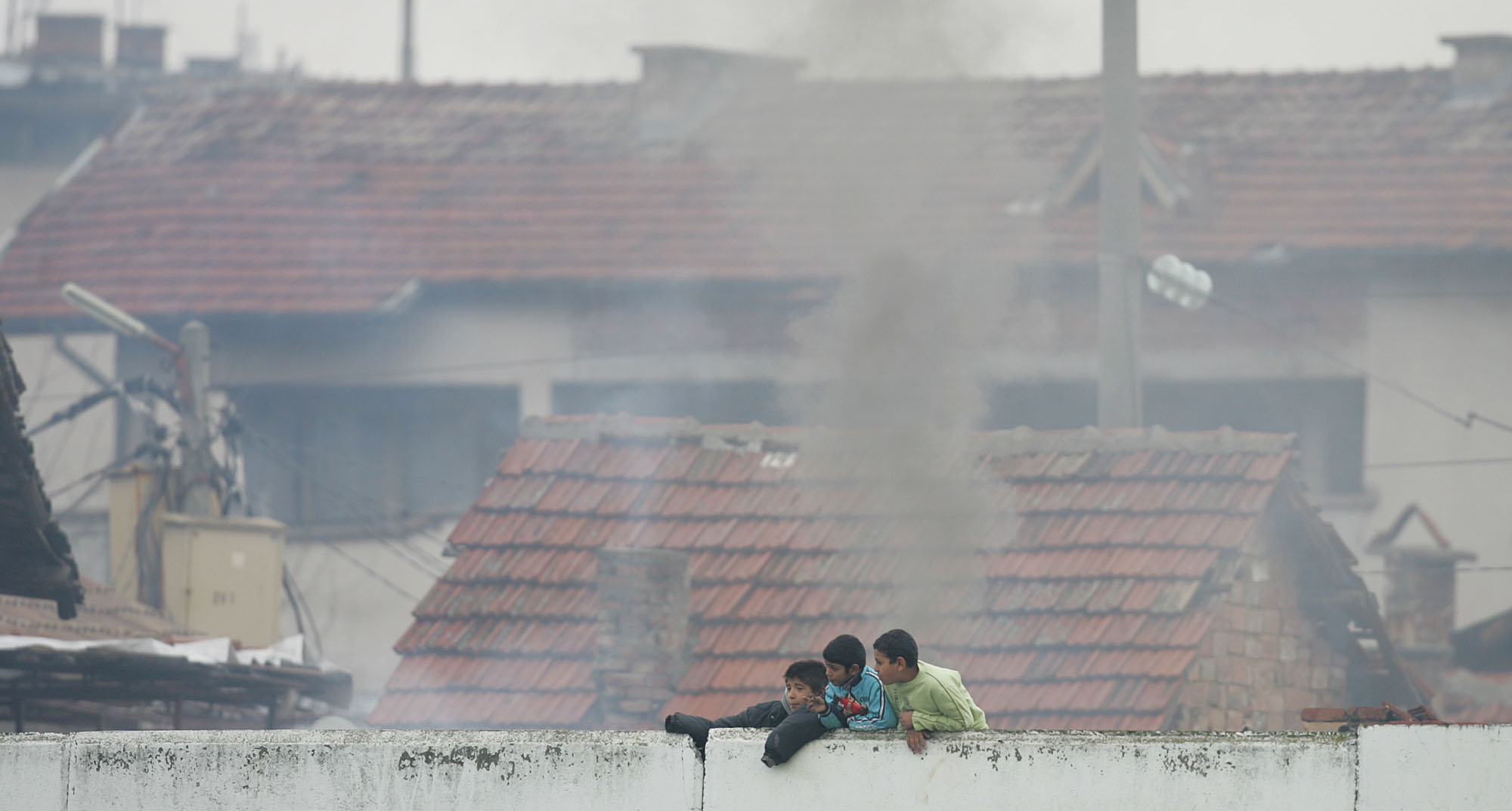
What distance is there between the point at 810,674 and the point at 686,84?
1572cm

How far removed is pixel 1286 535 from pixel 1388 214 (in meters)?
7.36

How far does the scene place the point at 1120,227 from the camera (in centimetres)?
1485

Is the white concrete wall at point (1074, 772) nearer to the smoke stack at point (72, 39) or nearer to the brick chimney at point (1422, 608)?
the brick chimney at point (1422, 608)

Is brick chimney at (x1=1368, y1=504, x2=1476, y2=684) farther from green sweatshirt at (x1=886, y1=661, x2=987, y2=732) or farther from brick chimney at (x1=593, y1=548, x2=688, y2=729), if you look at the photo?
green sweatshirt at (x1=886, y1=661, x2=987, y2=732)

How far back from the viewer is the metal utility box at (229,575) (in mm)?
16047

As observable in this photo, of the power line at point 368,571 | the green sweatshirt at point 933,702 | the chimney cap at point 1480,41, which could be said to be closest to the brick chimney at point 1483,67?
the chimney cap at point 1480,41

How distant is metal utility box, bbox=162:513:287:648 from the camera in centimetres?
1605

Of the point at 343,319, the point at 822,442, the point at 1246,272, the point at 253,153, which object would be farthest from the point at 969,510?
the point at 253,153

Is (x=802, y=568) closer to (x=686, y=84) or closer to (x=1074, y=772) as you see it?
(x=1074, y=772)

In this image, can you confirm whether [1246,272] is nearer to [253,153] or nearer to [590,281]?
[590,281]

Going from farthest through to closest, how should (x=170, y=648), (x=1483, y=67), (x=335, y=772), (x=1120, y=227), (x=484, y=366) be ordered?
(x=1483, y=67) → (x=484, y=366) → (x=1120, y=227) → (x=170, y=648) → (x=335, y=772)

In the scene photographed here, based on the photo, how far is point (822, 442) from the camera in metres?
13.7

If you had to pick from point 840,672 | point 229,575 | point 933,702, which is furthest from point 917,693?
point 229,575

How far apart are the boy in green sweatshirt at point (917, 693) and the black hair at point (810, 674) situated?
199 mm
